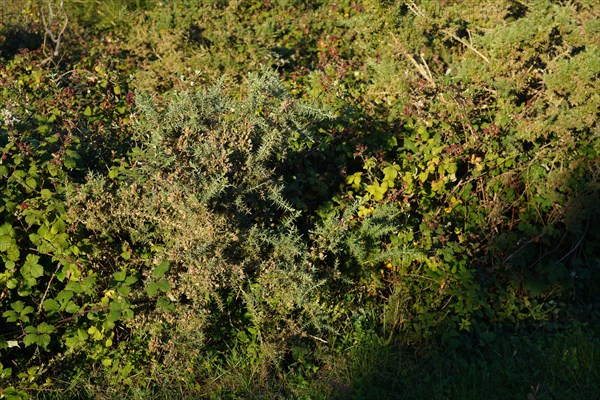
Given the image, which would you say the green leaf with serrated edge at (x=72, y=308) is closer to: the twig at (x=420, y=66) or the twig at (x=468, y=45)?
the twig at (x=420, y=66)

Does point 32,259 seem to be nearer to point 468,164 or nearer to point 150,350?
point 150,350

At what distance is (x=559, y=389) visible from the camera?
441cm

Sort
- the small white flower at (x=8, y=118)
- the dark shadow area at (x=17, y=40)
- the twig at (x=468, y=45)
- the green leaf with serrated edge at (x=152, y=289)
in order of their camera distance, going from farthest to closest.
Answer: the dark shadow area at (x=17, y=40) → the twig at (x=468, y=45) → the small white flower at (x=8, y=118) → the green leaf with serrated edge at (x=152, y=289)

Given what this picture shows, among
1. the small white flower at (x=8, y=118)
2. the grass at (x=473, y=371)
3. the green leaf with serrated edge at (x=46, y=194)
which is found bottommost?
the grass at (x=473, y=371)

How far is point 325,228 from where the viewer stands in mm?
4836

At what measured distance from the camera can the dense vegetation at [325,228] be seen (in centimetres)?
442

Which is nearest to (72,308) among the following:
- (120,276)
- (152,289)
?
(120,276)

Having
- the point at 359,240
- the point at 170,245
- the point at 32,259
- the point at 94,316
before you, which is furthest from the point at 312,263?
the point at 32,259

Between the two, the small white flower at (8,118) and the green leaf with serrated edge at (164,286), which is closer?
the green leaf with serrated edge at (164,286)

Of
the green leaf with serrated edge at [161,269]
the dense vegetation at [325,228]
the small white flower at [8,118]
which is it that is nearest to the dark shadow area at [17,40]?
the dense vegetation at [325,228]

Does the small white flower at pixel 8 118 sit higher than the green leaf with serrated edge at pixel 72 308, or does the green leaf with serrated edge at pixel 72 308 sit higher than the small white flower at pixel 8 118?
the small white flower at pixel 8 118

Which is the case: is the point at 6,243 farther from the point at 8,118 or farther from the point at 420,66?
the point at 420,66

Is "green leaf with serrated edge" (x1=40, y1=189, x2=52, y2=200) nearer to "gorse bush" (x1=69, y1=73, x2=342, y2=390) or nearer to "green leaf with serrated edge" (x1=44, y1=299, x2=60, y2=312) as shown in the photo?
"gorse bush" (x1=69, y1=73, x2=342, y2=390)

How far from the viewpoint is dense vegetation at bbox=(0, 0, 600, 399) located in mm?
4418
